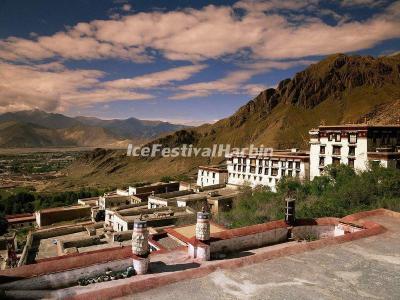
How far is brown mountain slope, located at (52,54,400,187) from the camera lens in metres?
121

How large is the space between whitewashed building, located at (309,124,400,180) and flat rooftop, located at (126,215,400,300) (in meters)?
29.0

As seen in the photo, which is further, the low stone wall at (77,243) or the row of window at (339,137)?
the row of window at (339,137)

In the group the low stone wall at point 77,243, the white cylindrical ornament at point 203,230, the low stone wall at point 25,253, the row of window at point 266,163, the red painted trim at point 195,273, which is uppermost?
the row of window at point 266,163

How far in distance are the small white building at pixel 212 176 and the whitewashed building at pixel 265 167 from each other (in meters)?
1.23

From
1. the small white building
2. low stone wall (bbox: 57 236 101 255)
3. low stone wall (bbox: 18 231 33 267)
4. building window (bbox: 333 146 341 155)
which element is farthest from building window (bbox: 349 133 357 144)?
low stone wall (bbox: 18 231 33 267)

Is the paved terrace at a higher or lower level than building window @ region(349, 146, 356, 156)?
lower

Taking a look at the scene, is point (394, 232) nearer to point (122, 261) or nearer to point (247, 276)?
point (247, 276)

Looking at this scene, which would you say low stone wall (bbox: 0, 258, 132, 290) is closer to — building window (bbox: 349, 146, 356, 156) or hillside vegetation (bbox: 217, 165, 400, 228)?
hillside vegetation (bbox: 217, 165, 400, 228)

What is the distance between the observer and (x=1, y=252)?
44438 mm

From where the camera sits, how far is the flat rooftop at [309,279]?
10695mm

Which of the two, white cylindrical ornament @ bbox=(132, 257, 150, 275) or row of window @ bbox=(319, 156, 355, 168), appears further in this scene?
row of window @ bbox=(319, 156, 355, 168)

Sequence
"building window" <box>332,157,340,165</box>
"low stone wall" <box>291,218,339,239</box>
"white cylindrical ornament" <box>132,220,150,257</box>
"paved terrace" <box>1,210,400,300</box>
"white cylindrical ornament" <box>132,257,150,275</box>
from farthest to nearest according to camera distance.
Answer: "building window" <box>332,157,340,165</box> < "low stone wall" <box>291,218,339,239</box> < "white cylindrical ornament" <box>132,257,150,275</box> < "white cylindrical ornament" <box>132,220,150,257</box> < "paved terrace" <box>1,210,400,300</box>

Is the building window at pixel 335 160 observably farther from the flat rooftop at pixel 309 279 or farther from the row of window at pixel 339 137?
the flat rooftop at pixel 309 279

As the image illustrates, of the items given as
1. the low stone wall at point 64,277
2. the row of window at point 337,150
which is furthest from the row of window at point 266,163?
the low stone wall at point 64,277
